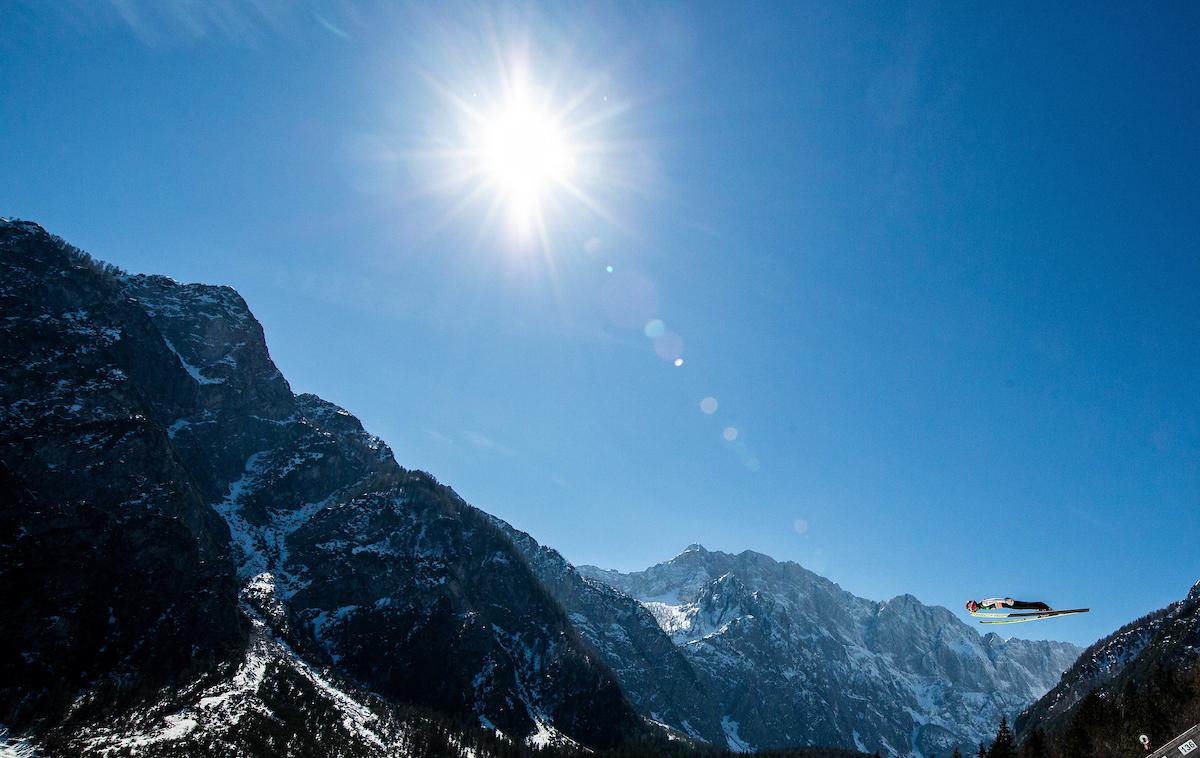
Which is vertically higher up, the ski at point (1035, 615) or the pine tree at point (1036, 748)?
the ski at point (1035, 615)

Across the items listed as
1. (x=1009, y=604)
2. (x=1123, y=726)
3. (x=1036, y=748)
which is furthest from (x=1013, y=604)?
(x=1123, y=726)

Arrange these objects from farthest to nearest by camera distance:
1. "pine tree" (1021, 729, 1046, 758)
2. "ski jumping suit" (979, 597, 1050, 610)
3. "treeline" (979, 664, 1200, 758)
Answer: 1. "pine tree" (1021, 729, 1046, 758)
2. "treeline" (979, 664, 1200, 758)
3. "ski jumping suit" (979, 597, 1050, 610)

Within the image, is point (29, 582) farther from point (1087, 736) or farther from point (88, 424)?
point (1087, 736)

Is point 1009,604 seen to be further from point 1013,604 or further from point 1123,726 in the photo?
point 1123,726

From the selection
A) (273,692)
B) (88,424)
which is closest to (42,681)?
(273,692)

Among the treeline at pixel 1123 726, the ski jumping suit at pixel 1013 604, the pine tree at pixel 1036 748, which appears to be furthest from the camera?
the pine tree at pixel 1036 748

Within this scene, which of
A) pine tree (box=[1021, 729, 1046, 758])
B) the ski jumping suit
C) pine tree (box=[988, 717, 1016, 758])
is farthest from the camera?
pine tree (box=[1021, 729, 1046, 758])

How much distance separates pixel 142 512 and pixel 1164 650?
313 meters

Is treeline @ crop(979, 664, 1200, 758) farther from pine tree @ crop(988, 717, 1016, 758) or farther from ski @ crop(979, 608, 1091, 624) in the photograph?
ski @ crop(979, 608, 1091, 624)

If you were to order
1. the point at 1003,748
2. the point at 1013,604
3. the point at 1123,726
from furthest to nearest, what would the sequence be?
the point at 1123,726, the point at 1003,748, the point at 1013,604

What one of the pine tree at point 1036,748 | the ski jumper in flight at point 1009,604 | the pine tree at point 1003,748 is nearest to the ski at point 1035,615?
the ski jumper in flight at point 1009,604

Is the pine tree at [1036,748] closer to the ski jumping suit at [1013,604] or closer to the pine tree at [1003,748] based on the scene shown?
the pine tree at [1003,748]

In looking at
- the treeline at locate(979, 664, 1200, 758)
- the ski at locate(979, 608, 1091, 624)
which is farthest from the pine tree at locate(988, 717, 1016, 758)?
the ski at locate(979, 608, 1091, 624)

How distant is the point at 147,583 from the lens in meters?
173
